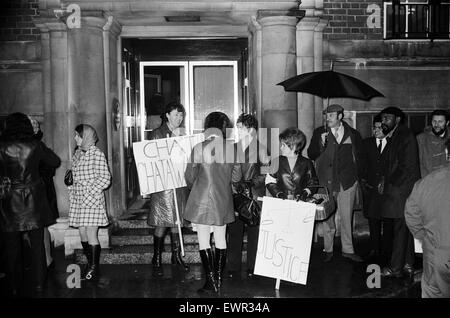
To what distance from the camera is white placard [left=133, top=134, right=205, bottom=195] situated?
658cm

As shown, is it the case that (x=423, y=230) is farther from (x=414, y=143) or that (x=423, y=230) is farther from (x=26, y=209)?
(x=26, y=209)

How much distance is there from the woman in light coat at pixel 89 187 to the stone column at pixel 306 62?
3551 millimetres

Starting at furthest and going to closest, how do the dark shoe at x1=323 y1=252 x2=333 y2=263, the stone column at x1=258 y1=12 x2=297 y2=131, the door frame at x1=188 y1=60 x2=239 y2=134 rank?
1. the door frame at x1=188 y1=60 x2=239 y2=134
2. the stone column at x1=258 y1=12 x2=297 y2=131
3. the dark shoe at x1=323 y1=252 x2=333 y2=263

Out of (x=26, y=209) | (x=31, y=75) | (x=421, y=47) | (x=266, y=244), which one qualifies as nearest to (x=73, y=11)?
(x=31, y=75)

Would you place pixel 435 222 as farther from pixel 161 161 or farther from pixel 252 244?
pixel 161 161

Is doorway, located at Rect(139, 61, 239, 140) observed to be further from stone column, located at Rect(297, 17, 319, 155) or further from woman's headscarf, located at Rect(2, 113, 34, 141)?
woman's headscarf, located at Rect(2, 113, 34, 141)

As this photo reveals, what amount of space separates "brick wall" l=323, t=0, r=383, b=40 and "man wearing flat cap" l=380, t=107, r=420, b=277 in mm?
2812

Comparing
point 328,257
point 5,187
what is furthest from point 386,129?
point 5,187

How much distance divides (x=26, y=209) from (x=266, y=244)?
9.08ft

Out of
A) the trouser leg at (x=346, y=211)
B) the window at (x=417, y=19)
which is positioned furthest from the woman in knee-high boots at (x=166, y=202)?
the window at (x=417, y=19)

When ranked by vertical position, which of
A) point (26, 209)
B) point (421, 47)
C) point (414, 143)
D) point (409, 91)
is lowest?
point (26, 209)

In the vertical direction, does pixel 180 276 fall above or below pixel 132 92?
below

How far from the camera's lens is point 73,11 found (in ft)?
25.2

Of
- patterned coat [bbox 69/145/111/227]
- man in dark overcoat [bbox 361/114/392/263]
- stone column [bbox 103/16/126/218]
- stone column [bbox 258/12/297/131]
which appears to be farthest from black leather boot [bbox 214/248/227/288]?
stone column [bbox 103/16/126/218]
